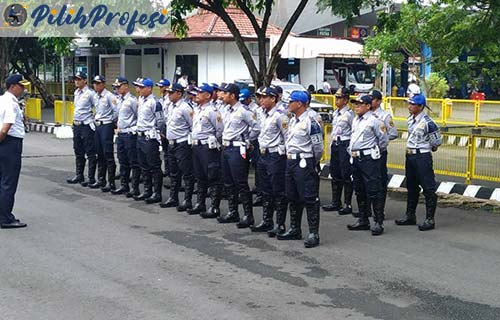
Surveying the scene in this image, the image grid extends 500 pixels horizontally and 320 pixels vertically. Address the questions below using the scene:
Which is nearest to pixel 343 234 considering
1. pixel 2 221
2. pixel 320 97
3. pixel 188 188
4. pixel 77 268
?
pixel 188 188

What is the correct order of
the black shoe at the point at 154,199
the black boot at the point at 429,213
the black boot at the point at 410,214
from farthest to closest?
the black shoe at the point at 154,199, the black boot at the point at 410,214, the black boot at the point at 429,213

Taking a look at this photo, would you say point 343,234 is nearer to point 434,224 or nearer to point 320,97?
point 434,224

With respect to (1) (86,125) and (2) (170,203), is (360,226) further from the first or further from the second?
(1) (86,125)

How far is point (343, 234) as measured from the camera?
909cm

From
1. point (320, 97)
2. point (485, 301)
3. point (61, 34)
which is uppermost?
point (61, 34)

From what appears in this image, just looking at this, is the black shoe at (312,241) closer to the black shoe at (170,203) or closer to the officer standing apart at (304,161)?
the officer standing apart at (304,161)

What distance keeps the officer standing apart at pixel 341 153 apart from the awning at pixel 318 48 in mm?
20637

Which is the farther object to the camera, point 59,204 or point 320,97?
point 320,97

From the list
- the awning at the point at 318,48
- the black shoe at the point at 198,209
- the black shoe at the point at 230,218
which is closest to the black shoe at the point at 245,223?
the black shoe at the point at 230,218

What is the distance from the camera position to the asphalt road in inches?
233

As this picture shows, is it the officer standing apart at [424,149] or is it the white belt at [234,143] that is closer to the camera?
the officer standing apart at [424,149]

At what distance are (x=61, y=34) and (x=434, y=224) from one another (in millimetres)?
13504

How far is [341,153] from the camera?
Result: 10.8 metres

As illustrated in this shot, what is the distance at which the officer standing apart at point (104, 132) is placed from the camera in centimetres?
1230
